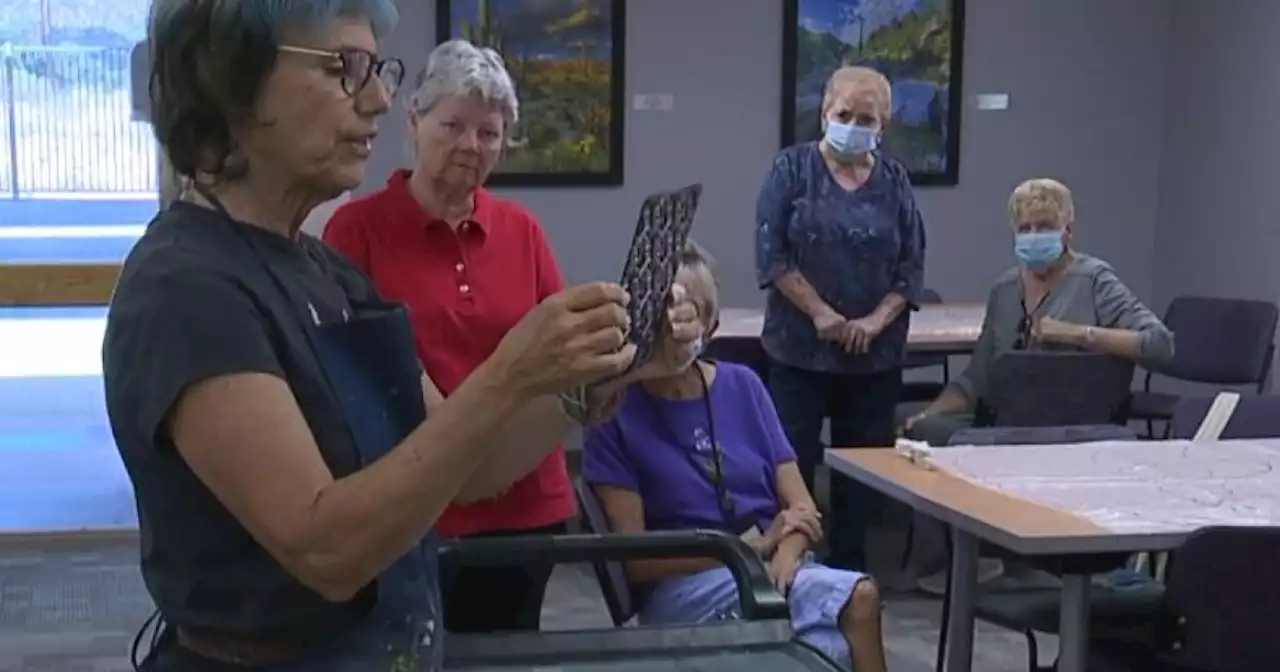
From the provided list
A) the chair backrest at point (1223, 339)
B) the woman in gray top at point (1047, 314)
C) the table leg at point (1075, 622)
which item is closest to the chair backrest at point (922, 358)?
the woman in gray top at point (1047, 314)

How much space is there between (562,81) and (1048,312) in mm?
2829

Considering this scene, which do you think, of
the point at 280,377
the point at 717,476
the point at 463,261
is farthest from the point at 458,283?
the point at 280,377

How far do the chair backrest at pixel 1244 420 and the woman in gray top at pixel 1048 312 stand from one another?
0.64 meters

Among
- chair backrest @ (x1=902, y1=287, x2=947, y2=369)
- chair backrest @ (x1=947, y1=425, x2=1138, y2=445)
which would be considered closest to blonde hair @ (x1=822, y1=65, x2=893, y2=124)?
chair backrest @ (x1=902, y1=287, x2=947, y2=369)

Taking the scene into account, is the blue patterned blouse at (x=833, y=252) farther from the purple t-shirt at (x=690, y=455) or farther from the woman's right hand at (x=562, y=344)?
the woman's right hand at (x=562, y=344)

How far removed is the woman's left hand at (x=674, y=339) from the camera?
159 centimetres

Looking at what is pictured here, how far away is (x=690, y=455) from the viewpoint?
9.55 ft

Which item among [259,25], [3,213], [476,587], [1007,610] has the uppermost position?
[259,25]

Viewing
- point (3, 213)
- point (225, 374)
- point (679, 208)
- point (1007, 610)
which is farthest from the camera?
point (3, 213)

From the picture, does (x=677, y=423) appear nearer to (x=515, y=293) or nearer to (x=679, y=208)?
(x=515, y=293)

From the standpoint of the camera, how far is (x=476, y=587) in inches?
91.4

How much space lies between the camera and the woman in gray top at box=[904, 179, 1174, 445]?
4289 millimetres

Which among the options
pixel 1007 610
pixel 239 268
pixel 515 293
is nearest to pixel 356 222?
pixel 515 293

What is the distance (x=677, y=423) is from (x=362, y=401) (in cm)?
163
